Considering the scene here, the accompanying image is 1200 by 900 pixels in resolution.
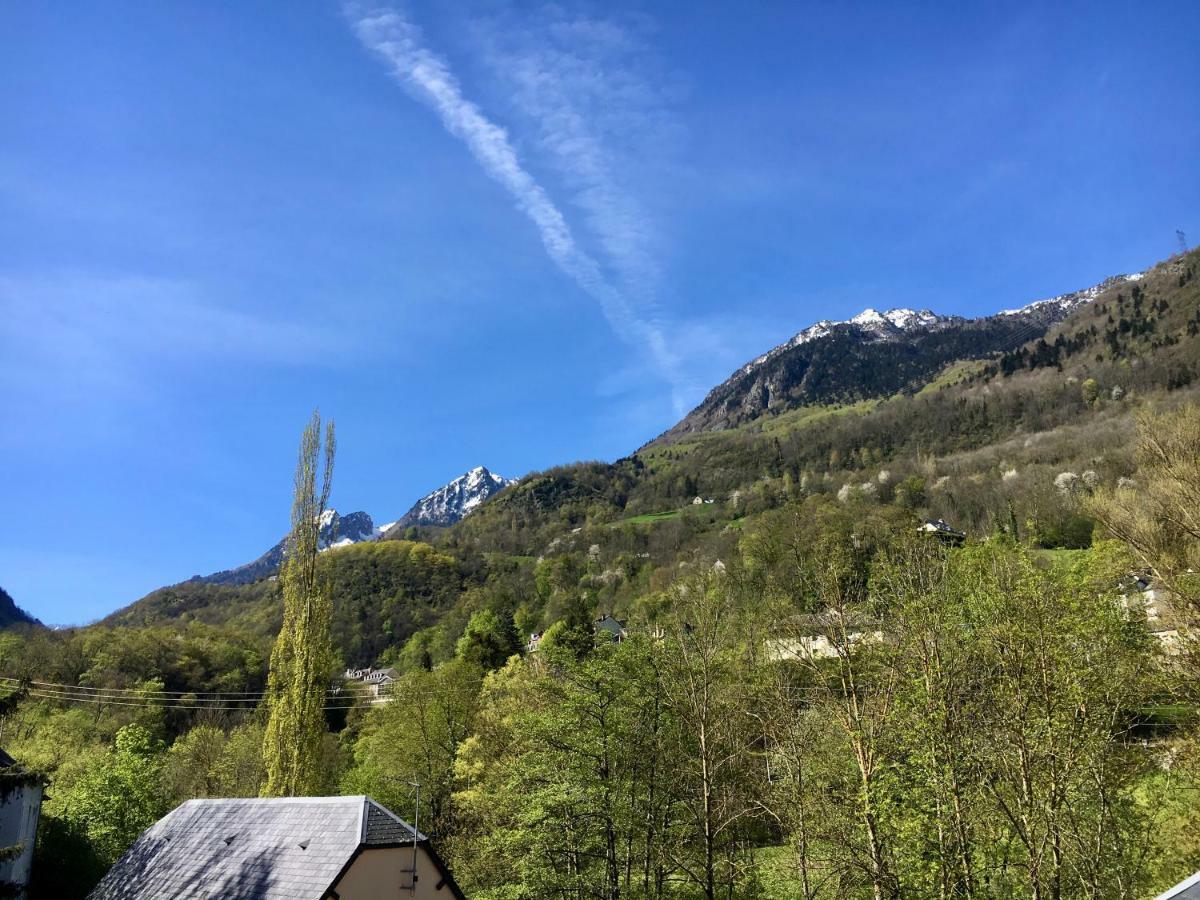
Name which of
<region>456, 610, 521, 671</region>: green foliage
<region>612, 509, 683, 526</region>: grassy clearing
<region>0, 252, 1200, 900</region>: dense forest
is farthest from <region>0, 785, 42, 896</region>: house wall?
<region>612, 509, 683, 526</region>: grassy clearing

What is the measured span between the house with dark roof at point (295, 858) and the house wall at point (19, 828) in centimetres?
462

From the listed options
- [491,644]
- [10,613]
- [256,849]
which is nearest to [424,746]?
[256,849]

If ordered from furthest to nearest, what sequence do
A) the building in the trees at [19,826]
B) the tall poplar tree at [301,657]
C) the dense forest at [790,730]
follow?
the tall poplar tree at [301,657]
the building in the trees at [19,826]
the dense forest at [790,730]

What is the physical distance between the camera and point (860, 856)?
1575cm

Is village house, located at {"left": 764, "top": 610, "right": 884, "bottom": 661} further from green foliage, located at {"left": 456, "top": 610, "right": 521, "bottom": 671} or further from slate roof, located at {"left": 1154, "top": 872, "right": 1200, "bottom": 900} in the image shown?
green foliage, located at {"left": 456, "top": 610, "right": 521, "bottom": 671}

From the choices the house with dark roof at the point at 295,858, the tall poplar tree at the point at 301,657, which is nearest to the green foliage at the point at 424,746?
the tall poplar tree at the point at 301,657

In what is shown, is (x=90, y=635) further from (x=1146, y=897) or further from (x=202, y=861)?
(x=1146, y=897)

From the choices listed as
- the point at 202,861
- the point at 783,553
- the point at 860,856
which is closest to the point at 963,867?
the point at 860,856

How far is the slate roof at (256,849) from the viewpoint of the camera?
17859mm

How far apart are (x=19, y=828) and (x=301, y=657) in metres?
10.7

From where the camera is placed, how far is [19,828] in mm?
25609

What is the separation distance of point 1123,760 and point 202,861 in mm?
23975

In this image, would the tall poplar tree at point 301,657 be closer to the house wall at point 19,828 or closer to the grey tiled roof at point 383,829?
the house wall at point 19,828

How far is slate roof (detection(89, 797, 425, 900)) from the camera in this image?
58.6 ft
